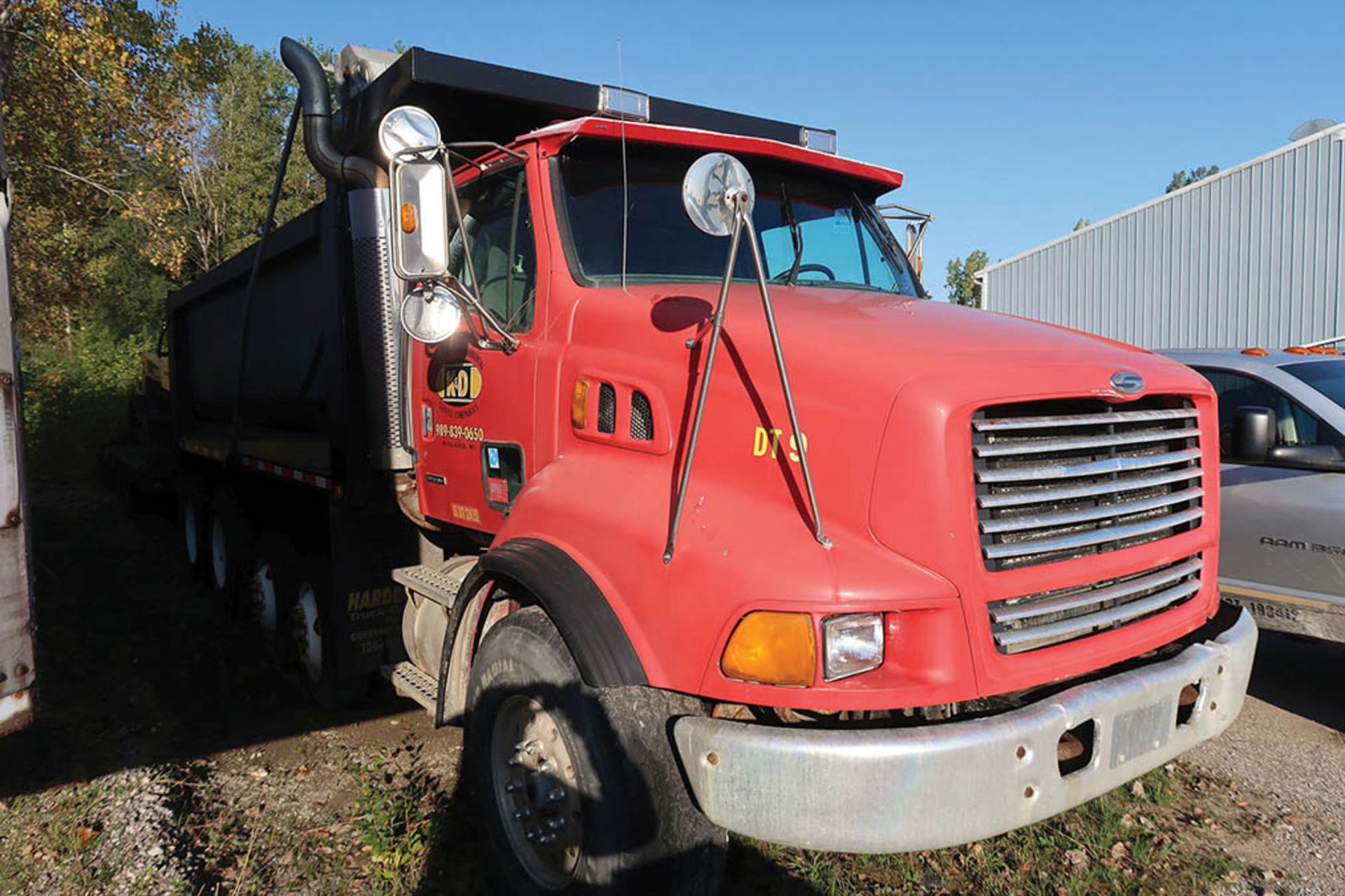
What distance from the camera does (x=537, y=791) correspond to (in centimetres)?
281

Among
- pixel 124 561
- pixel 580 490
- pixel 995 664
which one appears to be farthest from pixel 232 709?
pixel 124 561

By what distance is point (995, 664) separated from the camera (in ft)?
7.59

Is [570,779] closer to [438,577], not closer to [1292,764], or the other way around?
[438,577]

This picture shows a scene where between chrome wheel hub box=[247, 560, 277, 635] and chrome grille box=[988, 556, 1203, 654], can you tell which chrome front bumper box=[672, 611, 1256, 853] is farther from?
chrome wheel hub box=[247, 560, 277, 635]

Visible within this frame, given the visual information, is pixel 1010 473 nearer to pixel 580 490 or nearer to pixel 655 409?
pixel 655 409

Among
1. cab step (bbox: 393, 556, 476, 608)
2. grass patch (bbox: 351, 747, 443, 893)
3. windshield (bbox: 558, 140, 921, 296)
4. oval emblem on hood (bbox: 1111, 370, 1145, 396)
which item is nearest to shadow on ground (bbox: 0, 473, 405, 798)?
grass patch (bbox: 351, 747, 443, 893)

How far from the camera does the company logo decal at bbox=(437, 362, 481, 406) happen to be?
3629 millimetres

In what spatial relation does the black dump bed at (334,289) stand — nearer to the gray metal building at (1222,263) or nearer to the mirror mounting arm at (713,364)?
the mirror mounting arm at (713,364)

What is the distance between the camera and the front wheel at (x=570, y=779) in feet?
7.92

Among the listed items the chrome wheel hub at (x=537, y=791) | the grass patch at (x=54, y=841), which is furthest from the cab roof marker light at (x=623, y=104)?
the grass patch at (x=54, y=841)

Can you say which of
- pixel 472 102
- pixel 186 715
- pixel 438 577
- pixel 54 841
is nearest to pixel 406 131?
pixel 472 102

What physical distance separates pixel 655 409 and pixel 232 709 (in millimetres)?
3717

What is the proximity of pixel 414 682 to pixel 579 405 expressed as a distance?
6.00 ft

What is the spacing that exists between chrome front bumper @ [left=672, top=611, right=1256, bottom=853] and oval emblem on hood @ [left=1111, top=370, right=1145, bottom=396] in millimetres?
877
